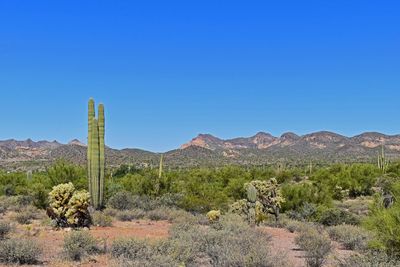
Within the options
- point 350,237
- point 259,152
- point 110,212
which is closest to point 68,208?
point 110,212

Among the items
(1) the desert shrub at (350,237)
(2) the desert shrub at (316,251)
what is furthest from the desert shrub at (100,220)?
(2) the desert shrub at (316,251)

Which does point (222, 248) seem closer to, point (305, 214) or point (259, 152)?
point (305, 214)

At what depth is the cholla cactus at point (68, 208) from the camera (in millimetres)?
15789

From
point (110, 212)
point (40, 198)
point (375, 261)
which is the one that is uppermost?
point (40, 198)

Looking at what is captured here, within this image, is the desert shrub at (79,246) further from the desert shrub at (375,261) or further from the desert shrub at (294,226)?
the desert shrub at (294,226)

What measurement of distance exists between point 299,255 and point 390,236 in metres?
4.01

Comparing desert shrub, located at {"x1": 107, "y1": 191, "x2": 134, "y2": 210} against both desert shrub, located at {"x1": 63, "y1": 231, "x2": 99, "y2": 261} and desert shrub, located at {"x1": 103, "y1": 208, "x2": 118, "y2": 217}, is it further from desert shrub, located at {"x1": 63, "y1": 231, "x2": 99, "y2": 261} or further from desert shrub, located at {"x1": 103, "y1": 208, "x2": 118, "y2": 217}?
desert shrub, located at {"x1": 63, "y1": 231, "x2": 99, "y2": 261}

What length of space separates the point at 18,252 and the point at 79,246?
4.53ft

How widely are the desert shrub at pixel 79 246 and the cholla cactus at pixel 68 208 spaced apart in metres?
4.09

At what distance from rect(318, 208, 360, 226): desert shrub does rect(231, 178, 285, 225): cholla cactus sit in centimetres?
190

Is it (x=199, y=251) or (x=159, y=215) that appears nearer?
(x=199, y=251)

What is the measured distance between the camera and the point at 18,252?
34.0 ft

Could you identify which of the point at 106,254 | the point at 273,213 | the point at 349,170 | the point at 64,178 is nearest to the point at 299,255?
the point at 106,254

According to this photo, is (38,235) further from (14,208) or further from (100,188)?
(14,208)
